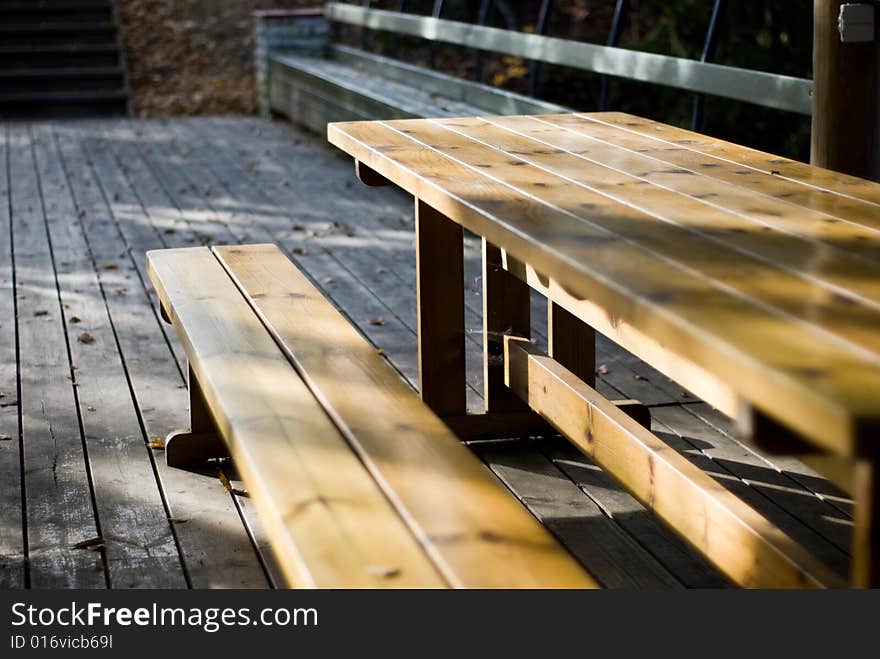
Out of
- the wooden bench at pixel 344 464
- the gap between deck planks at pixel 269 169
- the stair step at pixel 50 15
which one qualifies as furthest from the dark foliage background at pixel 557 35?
the wooden bench at pixel 344 464

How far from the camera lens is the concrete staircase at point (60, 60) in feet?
39.5

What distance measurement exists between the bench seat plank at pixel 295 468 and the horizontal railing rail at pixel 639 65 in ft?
8.59

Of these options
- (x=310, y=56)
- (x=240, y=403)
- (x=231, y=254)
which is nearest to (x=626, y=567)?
(x=240, y=403)

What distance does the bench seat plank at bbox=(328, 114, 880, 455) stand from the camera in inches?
55.6

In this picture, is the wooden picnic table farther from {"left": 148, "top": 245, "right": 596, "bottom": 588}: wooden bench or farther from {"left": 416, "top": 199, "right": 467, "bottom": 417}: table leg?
{"left": 148, "top": 245, "right": 596, "bottom": 588}: wooden bench

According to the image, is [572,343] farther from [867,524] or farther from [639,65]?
[639,65]

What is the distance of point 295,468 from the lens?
82.0 inches

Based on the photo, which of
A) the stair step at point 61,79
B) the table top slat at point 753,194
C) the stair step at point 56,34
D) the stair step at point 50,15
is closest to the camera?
the table top slat at point 753,194

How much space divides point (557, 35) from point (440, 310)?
10.2 m

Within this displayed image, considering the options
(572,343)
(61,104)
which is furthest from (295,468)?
(61,104)

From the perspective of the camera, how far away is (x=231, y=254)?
3824 millimetres

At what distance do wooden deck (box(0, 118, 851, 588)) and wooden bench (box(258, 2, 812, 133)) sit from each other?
2.86 feet

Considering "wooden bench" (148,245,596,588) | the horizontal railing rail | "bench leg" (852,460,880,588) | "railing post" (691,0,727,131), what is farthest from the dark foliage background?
"bench leg" (852,460,880,588)

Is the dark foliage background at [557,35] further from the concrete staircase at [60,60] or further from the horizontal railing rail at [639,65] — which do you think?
the horizontal railing rail at [639,65]
